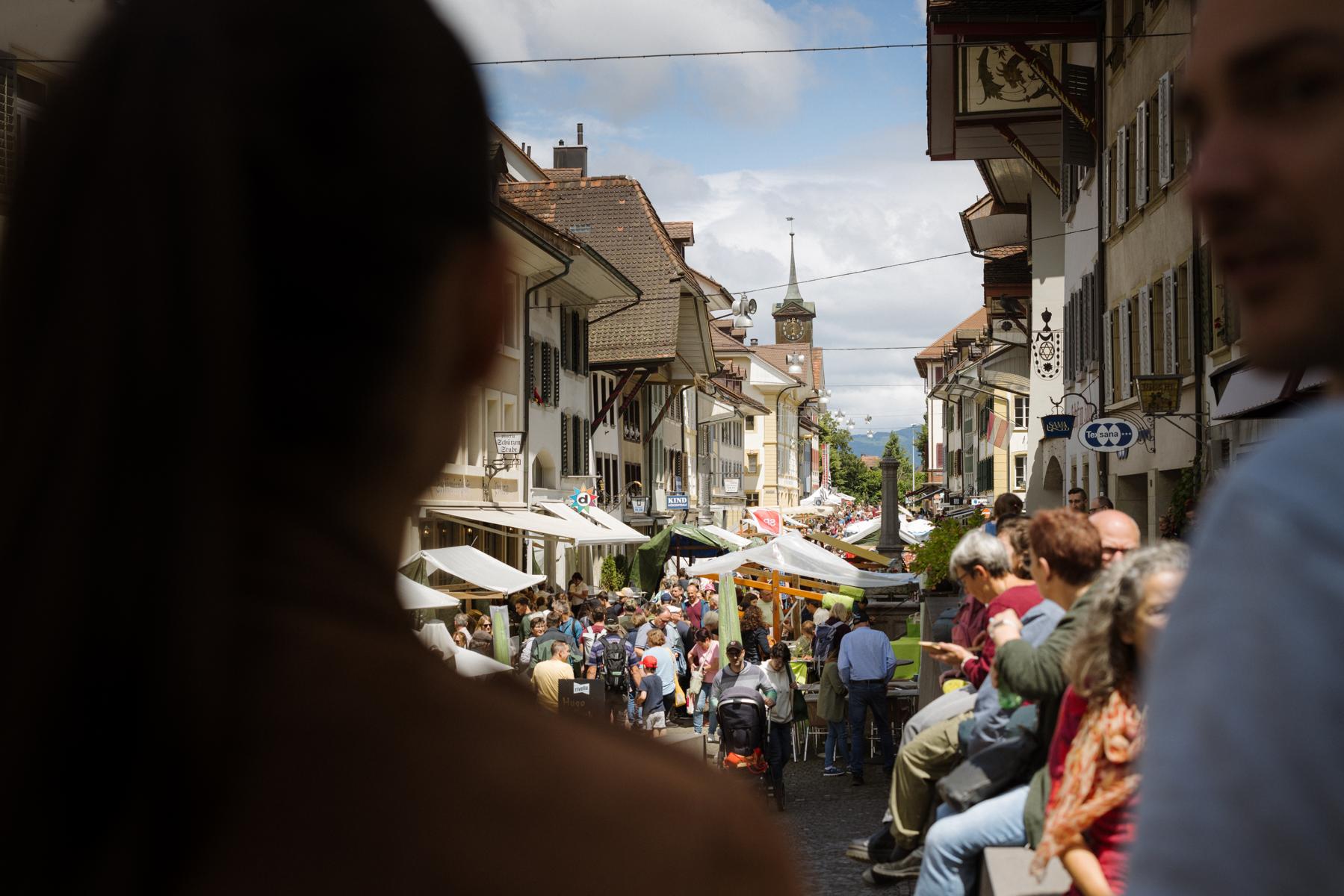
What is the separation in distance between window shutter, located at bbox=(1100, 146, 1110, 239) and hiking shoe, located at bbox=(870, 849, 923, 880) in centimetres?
1507

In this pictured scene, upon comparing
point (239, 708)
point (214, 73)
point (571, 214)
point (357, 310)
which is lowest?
point (239, 708)

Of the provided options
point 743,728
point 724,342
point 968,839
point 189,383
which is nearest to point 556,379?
point 743,728

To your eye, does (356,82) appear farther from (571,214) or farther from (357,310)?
(571,214)

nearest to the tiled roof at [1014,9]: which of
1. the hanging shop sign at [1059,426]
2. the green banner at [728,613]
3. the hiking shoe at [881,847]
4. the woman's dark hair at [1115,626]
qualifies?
the hanging shop sign at [1059,426]

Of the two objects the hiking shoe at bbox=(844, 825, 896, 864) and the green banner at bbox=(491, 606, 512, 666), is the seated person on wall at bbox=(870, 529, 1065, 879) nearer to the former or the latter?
the hiking shoe at bbox=(844, 825, 896, 864)

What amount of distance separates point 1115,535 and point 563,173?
46.3m

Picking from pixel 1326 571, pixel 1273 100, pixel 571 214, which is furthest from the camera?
pixel 571 214

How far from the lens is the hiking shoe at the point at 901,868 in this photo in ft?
31.0

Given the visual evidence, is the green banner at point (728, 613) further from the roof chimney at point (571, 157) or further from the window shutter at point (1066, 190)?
the roof chimney at point (571, 157)

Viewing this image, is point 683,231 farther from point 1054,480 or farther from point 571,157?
point 1054,480

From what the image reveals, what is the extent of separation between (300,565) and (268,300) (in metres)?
0.15

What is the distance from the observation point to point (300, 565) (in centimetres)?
83

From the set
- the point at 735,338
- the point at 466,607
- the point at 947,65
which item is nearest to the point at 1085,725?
the point at 466,607

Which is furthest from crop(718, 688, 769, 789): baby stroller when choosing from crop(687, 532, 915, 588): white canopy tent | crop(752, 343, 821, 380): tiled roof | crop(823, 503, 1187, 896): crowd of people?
crop(752, 343, 821, 380): tiled roof
